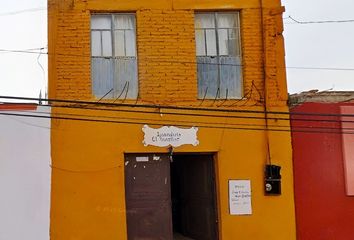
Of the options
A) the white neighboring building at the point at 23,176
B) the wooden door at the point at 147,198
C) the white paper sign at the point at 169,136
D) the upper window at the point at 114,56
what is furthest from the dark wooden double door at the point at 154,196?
the white neighboring building at the point at 23,176

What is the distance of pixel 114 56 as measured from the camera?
39.1 ft

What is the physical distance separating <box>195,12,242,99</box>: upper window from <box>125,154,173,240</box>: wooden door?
2.03 meters

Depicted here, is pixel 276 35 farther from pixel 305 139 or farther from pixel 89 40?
pixel 89 40

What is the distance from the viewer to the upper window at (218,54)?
12.1 m

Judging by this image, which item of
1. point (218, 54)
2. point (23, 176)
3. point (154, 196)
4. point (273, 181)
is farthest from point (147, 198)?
point (218, 54)

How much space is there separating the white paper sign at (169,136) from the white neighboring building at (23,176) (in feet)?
7.08

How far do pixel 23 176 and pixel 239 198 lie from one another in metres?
4.66

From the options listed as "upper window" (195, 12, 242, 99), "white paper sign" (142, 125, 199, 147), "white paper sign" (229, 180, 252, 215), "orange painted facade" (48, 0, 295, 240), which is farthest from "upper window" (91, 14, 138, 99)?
"white paper sign" (229, 180, 252, 215)

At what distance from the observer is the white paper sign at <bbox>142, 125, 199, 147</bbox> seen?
11.5m

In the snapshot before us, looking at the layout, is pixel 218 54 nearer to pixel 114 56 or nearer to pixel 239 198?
pixel 114 56

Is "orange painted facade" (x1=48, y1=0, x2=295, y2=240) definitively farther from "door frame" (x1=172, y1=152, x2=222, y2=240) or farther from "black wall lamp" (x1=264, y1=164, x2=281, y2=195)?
"black wall lamp" (x1=264, y1=164, x2=281, y2=195)

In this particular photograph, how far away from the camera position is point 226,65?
40.3 feet

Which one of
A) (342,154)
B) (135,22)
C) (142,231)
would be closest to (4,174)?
(142,231)

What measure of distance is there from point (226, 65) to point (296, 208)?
142 inches
